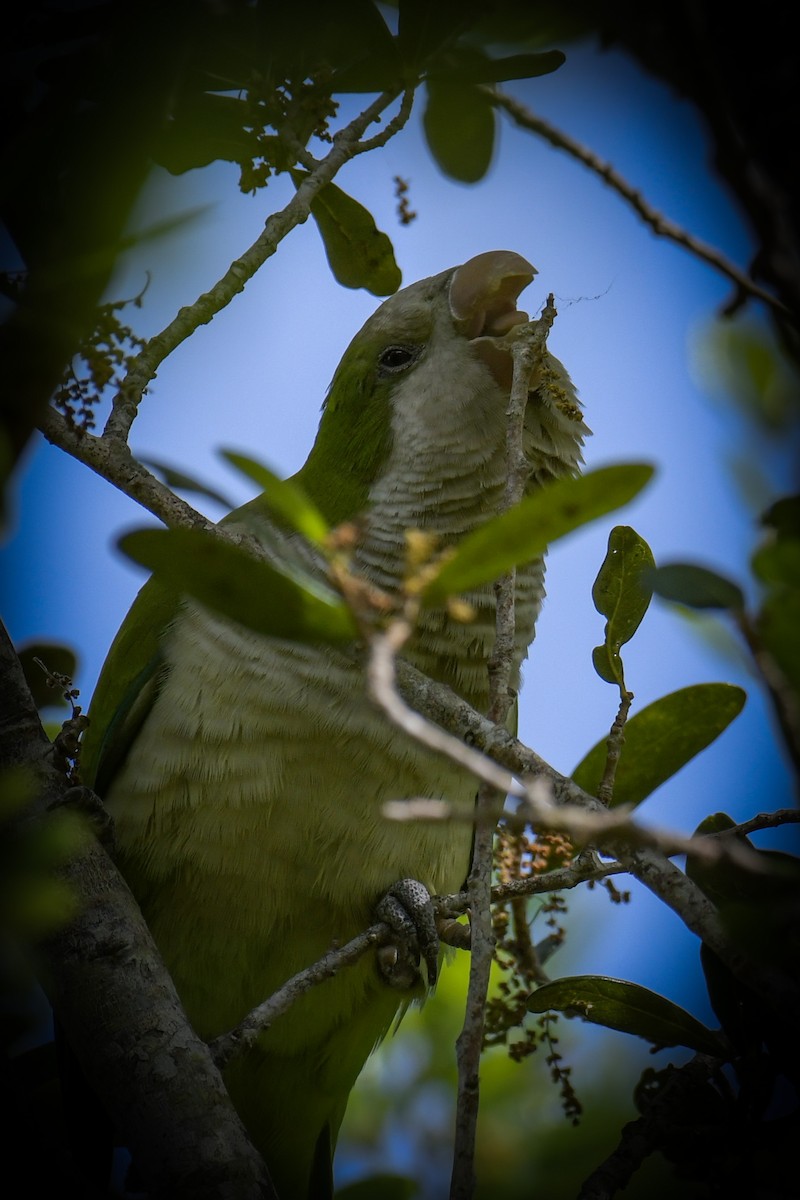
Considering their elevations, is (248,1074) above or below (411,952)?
below

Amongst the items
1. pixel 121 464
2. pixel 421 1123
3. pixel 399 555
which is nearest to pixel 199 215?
pixel 121 464

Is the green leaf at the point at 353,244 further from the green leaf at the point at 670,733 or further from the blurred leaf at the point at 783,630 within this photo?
the blurred leaf at the point at 783,630

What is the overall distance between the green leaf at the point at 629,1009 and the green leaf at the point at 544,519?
2.91 ft

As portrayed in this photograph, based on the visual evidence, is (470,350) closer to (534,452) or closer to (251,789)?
(534,452)

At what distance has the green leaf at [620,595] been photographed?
159cm

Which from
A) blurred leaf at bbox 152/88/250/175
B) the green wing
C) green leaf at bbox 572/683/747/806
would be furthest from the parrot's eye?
green leaf at bbox 572/683/747/806

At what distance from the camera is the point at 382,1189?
2084 mm

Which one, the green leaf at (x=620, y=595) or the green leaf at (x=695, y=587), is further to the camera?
the green leaf at (x=620, y=595)

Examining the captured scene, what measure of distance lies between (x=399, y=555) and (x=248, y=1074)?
120 centimetres

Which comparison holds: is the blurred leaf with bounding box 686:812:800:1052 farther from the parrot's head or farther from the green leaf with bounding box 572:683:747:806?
the parrot's head

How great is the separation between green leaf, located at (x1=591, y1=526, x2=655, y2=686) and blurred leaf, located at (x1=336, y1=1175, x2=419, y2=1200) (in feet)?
3.99

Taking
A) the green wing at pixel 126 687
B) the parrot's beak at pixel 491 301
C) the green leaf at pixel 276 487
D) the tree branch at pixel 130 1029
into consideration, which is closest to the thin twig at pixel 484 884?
the green leaf at pixel 276 487

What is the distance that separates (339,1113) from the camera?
2434 mm

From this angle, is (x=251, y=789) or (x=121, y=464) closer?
(x=121, y=464)
